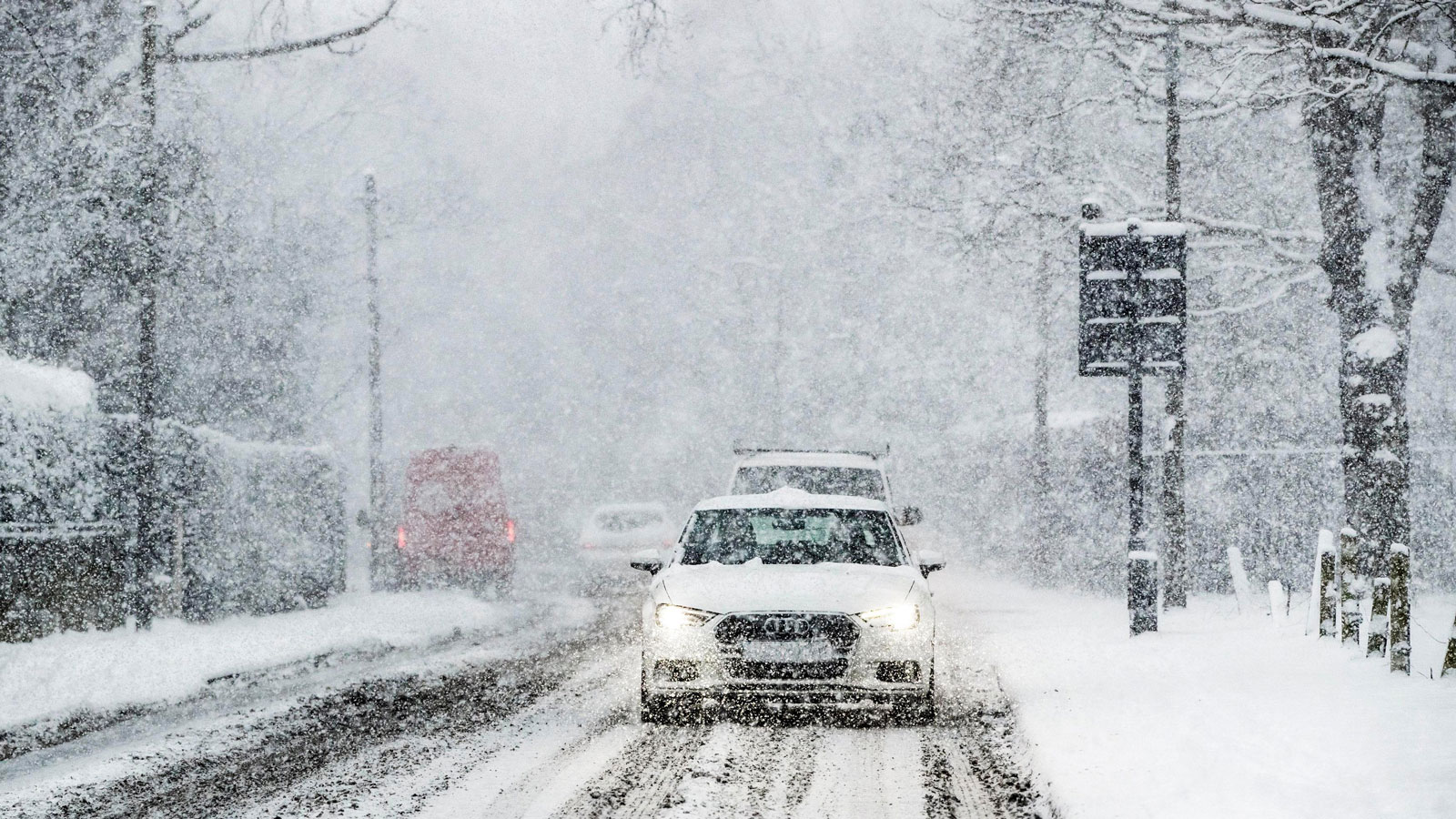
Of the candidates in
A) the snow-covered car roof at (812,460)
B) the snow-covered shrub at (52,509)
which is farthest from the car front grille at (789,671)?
the snow-covered shrub at (52,509)

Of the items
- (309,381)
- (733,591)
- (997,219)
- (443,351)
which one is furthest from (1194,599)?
(443,351)

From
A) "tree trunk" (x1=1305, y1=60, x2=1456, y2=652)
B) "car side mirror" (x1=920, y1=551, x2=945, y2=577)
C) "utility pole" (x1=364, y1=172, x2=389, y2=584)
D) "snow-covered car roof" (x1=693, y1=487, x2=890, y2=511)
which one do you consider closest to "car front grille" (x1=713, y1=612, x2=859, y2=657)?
"car side mirror" (x1=920, y1=551, x2=945, y2=577)

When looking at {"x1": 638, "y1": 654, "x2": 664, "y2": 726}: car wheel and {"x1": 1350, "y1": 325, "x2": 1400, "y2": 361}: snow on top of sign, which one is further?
{"x1": 1350, "y1": 325, "x2": 1400, "y2": 361}: snow on top of sign

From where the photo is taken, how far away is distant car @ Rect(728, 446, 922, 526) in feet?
57.2

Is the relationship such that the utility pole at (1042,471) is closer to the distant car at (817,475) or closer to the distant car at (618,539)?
the distant car at (618,539)

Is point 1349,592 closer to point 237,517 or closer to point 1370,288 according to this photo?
point 1370,288

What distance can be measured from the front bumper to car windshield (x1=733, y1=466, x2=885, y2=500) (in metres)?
7.80

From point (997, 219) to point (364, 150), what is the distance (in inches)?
1316

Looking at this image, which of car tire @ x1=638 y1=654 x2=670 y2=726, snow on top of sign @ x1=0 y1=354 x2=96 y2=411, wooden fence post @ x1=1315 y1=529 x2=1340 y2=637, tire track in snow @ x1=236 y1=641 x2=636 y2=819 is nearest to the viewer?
tire track in snow @ x1=236 y1=641 x2=636 y2=819

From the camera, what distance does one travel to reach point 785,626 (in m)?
9.40

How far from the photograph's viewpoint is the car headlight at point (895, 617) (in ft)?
31.1

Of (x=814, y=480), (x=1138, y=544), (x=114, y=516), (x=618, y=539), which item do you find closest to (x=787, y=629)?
(x=1138, y=544)

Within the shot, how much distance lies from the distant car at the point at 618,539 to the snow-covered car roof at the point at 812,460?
5947 millimetres

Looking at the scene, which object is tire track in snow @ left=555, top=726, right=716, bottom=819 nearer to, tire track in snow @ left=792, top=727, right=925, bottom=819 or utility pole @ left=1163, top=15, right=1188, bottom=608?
tire track in snow @ left=792, top=727, right=925, bottom=819
